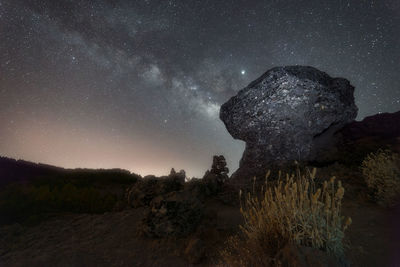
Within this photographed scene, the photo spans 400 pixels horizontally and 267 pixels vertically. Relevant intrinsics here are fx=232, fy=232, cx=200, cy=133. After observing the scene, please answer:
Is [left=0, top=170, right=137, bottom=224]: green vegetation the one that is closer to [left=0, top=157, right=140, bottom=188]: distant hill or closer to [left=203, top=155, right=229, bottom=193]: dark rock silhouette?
[left=203, top=155, right=229, bottom=193]: dark rock silhouette

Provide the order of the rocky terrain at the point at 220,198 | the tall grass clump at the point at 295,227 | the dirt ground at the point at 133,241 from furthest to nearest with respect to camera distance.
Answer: the rocky terrain at the point at 220,198, the dirt ground at the point at 133,241, the tall grass clump at the point at 295,227

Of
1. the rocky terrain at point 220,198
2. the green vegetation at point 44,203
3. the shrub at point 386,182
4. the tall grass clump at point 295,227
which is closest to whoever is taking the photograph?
the tall grass clump at point 295,227

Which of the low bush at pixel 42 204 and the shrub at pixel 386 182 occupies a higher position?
the shrub at pixel 386 182

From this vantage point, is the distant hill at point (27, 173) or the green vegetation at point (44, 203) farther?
the distant hill at point (27, 173)

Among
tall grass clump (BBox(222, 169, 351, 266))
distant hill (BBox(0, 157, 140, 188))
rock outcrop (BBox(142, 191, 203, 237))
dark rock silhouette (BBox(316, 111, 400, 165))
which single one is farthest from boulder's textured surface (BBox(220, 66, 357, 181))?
distant hill (BBox(0, 157, 140, 188))

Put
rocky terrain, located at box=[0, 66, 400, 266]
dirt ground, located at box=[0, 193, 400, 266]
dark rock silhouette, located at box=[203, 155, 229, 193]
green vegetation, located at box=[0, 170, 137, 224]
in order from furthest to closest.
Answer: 1. dark rock silhouette, located at box=[203, 155, 229, 193]
2. green vegetation, located at box=[0, 170, 137, 224]
3. rocky terrain, located at box=[0, 66, 400, 266]
4. dirt ground, located at box=[0, 193, 400, 266]

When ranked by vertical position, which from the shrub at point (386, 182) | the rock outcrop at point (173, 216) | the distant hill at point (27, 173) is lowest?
the rock outcrop at point (173, 216)

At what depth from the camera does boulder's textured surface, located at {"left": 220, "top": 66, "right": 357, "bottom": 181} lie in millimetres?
8789

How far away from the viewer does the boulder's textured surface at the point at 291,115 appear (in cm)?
879

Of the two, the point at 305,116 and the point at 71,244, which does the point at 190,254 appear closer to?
the point at 71,244

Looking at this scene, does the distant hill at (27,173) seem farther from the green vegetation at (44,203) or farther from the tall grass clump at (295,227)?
the tall grass clump at (295,227)

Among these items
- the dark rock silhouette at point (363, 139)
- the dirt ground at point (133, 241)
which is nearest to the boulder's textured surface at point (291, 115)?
the dark rock silhouette at point (363, 139)

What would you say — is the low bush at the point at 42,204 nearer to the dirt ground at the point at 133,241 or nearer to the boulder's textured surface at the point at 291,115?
the dirt ground at the point at 133,241

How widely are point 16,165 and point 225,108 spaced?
11.3 m
